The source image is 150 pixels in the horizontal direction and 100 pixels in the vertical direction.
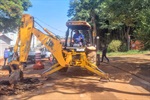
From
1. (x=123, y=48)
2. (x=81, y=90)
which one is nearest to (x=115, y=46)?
(x=123, y=48)

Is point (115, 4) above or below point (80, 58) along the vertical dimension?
above

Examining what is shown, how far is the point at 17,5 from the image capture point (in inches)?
1391

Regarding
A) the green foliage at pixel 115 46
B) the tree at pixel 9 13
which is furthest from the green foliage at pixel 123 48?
the tree at pixel 9 13

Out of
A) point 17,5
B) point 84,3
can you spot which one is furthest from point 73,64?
point 84,3

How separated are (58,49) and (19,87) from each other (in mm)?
3303

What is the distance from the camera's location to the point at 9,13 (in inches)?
1379

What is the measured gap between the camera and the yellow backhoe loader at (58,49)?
39.4 ft

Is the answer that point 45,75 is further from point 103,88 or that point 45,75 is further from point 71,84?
point 103,88

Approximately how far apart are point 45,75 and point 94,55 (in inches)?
112

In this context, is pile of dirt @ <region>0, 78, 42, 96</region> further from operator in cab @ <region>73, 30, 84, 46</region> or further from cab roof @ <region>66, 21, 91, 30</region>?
cab roof @ <region>66, 21, 91, 30</region>

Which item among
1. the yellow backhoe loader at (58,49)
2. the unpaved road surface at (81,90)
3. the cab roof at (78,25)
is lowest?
the unpaved road surface at (81,90)

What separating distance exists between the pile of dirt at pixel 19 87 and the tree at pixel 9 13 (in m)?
23.4

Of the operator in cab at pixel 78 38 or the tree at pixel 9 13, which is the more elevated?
the tree at pixel 9 13

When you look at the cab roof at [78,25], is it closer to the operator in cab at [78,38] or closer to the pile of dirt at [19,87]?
the operator in cab at [78,38]
